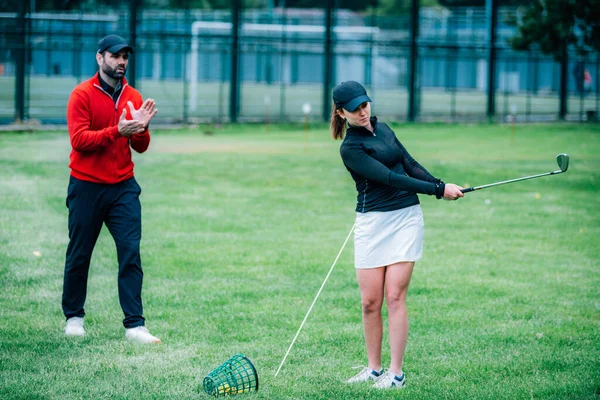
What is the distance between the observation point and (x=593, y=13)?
1966cm

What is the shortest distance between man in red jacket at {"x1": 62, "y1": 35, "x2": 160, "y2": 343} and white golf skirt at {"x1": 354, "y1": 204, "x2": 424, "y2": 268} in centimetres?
193

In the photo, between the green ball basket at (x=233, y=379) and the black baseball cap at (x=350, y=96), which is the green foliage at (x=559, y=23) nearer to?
the black baseball cap at (x=350, y=96)

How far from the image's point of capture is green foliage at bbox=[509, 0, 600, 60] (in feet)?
65.0

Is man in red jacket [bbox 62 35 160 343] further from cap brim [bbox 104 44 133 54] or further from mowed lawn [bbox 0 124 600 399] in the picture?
mowed lawn [bbox 0 124 600 399]

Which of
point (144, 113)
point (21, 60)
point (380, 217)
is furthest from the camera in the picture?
point (21, 60)

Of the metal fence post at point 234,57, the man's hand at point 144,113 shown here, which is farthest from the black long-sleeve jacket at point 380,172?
the metal fence post at point 234,57

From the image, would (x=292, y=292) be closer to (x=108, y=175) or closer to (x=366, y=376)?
(x=108, y=175)

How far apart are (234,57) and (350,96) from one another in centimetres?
2815

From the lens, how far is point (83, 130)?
22.6ft

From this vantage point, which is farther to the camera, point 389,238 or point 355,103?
point 389,238

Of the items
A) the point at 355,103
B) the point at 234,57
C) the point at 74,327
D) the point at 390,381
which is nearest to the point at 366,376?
the point at 390,381

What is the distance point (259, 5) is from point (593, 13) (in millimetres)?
→ 41764

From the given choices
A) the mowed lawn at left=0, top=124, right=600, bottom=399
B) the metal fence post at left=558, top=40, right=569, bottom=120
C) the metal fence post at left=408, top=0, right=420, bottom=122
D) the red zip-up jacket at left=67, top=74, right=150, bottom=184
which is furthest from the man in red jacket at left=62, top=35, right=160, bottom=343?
the metal fence post at left=558, top=40, right=569, bottom=120

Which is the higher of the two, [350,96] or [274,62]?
[274,62]
